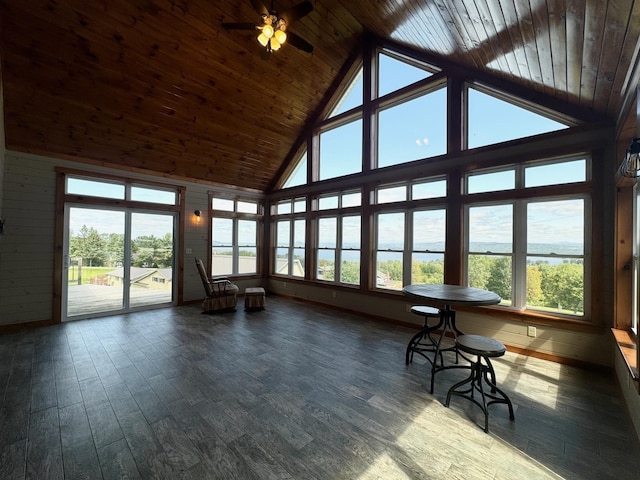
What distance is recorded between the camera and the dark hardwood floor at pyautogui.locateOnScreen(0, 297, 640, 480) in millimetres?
1712

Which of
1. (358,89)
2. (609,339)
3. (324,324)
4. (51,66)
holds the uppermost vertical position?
(358,89)

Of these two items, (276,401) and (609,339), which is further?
(609,339)

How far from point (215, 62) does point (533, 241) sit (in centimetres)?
575

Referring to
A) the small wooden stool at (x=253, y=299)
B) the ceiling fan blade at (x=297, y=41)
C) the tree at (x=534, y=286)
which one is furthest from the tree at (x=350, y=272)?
the ceiling fan blade at (x=297, y=41)

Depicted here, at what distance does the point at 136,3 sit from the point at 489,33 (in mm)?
4517

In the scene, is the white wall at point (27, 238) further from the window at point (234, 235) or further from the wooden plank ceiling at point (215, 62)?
the window at point (234, 235)

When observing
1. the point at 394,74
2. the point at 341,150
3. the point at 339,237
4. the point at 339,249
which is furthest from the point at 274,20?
the point at 339,249

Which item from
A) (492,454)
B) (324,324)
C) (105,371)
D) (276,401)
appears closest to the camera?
(492,454)

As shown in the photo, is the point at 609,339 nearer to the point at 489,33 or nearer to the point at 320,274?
the point at 489,33

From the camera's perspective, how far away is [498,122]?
404cm

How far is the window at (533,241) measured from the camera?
3.41 meters

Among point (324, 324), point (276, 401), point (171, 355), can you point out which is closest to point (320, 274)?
point (324, 324)

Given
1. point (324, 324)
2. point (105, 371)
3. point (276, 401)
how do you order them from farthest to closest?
point (324, 324)
point (105, 371)
point (276, 401)

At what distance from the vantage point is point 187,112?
16.4 ft
